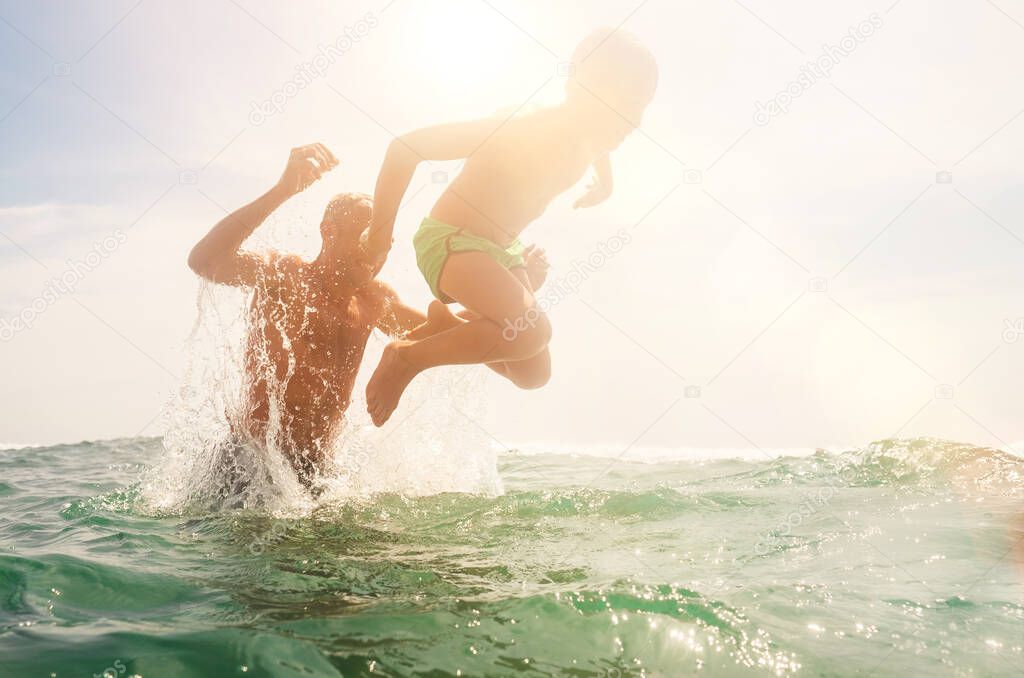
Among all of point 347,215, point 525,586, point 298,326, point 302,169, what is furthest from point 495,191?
point 525,586

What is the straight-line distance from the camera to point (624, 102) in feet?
11.8

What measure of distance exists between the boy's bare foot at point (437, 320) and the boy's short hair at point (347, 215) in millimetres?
636

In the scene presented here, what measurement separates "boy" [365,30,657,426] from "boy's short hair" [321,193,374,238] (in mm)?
297

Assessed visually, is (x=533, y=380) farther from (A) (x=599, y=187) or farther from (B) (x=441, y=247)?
(A) (x=599, y=187)

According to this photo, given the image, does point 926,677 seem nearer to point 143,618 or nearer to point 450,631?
point 450,631

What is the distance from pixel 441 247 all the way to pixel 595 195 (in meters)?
1.14

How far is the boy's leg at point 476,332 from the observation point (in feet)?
11.4

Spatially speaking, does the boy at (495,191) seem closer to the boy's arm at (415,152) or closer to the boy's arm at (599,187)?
the boy's arm at (415,152)

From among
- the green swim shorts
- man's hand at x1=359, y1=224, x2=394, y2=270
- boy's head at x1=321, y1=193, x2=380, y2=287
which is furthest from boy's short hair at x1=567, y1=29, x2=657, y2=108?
boy's head at x1=321, y1=193, x2=380, y2=287

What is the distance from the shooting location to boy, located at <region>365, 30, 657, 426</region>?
353 centimetres

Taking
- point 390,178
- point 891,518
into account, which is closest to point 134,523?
point 390,178

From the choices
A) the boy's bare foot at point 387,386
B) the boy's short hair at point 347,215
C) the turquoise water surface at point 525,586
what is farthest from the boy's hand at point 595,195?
the turquoise water surface at point 525,586
